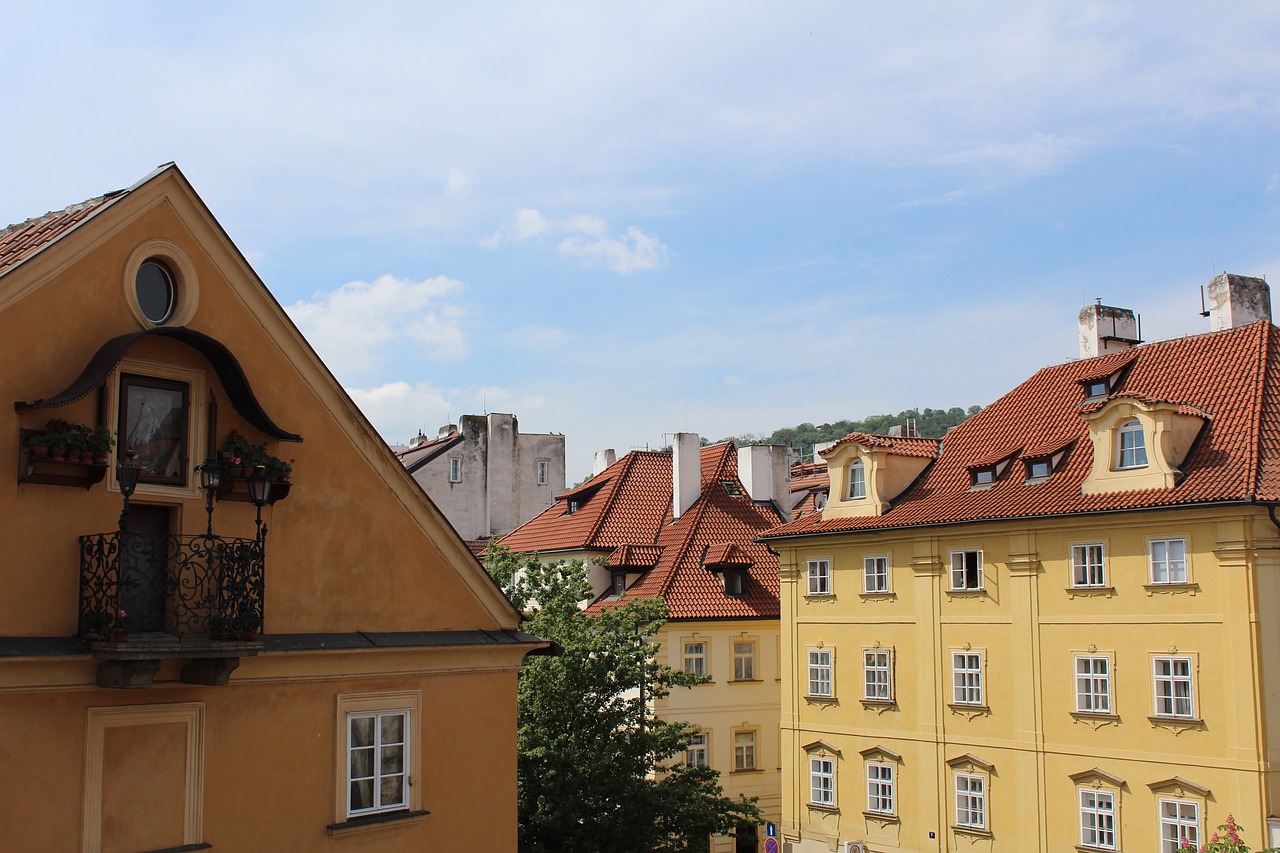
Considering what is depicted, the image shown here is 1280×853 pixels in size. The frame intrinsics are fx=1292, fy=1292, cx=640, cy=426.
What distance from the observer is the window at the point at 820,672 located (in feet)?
122

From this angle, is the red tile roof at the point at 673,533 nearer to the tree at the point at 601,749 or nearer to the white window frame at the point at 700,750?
the white window frame at the point at 700,750

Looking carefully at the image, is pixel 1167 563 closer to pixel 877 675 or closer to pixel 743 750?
pixel 877 675

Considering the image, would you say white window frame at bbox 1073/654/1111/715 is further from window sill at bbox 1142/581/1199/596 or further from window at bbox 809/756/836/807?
window at bbox 809/756/836/807

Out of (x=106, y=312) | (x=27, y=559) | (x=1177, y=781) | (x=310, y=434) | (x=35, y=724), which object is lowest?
(x=1177, y=781)

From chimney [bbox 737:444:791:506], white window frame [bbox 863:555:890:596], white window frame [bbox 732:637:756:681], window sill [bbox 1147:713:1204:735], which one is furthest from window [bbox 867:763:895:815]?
chimney [bbox 737:444:791:506]

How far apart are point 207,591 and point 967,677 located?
25.1 meters

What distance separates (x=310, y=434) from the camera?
14.3 meters

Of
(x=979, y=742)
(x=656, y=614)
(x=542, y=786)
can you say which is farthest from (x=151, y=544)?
(x=979, y=742)

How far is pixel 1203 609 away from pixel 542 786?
48.9 ft

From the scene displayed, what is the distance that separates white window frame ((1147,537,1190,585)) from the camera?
2888 centimetres

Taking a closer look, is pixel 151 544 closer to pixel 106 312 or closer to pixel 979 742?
pixel 106 312

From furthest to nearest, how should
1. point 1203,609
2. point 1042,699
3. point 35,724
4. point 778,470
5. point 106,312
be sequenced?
point 778,470 < point 1042,699 < point 1203,609 < point 106,312 < point 35,724

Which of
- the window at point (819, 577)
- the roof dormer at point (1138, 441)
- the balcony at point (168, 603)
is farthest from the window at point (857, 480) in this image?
the balcony at point (168, 603)

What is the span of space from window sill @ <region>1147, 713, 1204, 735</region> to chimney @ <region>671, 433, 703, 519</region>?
20320mm
